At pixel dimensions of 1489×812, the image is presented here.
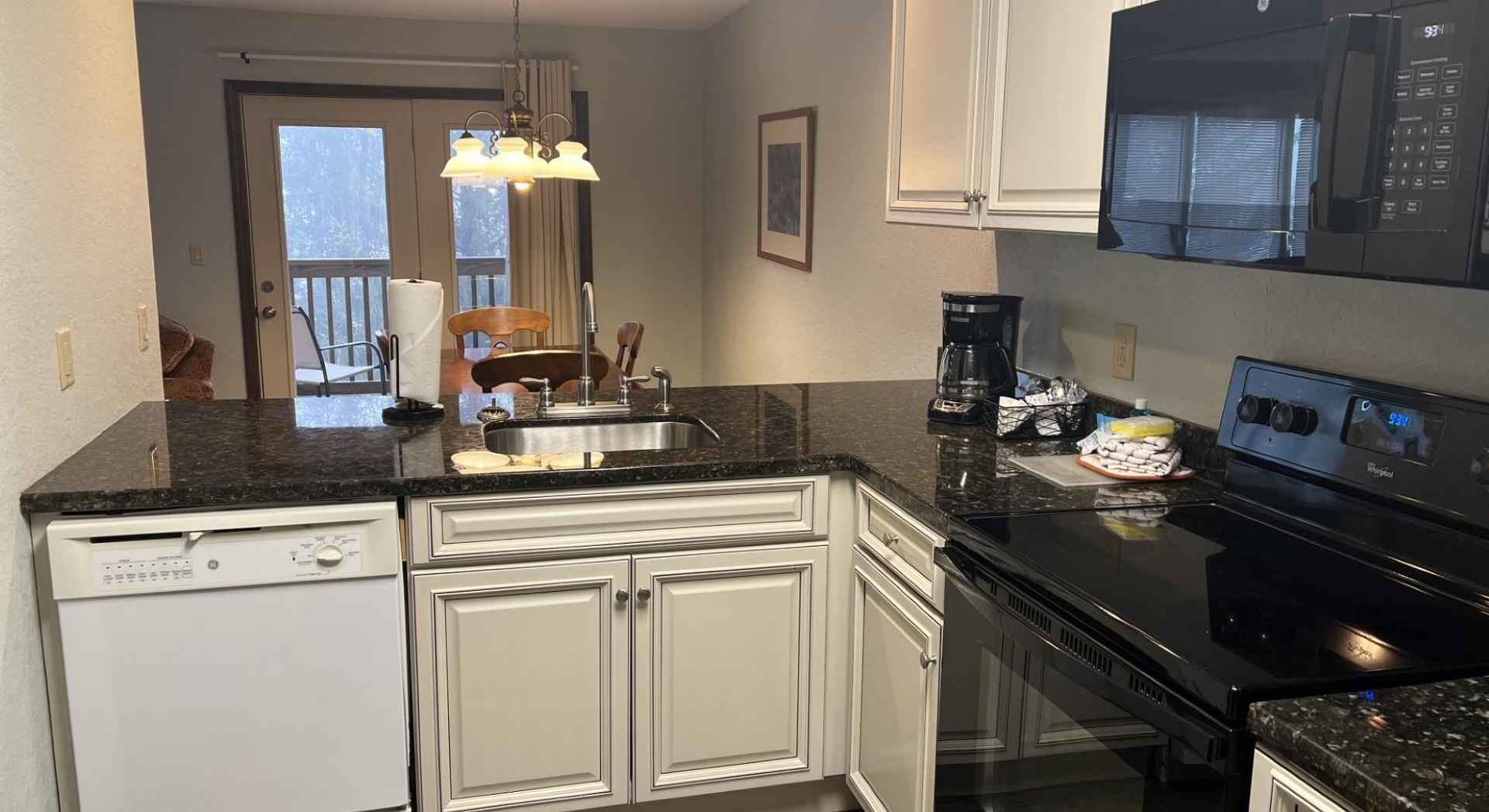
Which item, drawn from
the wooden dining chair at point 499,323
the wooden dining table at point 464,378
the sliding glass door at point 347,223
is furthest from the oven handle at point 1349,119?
the sliding glass door at point 347,223

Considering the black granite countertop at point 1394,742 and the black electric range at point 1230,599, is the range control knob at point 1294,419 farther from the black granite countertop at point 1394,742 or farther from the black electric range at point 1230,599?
the black granite countertop at point 1394,742

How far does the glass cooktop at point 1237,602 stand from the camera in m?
1.23

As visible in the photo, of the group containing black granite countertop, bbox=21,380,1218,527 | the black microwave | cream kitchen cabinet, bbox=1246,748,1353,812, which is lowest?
cream kitchen cabinet, bbox=1246,748,1353,812

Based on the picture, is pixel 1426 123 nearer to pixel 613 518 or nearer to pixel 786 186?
pixel 613 518

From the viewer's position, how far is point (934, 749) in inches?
75.4

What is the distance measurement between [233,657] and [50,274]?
→ 799 mm

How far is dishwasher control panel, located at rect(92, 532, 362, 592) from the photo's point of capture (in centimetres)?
194

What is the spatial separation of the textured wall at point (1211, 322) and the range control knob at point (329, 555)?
64.9 inches

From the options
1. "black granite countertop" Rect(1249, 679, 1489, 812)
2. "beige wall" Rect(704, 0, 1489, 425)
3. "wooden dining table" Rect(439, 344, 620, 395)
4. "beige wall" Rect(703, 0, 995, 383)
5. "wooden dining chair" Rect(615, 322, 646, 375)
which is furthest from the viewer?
"wooden dining chair" Rect(615, 322, 646, 375)

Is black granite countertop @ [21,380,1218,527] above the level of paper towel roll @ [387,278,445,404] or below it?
below

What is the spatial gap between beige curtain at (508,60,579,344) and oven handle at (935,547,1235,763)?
5210 millimetres

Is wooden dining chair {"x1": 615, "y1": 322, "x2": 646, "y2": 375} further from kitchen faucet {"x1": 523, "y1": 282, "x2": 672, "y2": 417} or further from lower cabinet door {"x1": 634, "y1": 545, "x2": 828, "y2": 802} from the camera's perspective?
lower cabinet door {"x1": 634, "y1": 545, "x2": 828, "y2": 802}

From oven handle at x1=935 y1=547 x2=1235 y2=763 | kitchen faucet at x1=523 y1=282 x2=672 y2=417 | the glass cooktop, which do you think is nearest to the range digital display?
the glass cooktop

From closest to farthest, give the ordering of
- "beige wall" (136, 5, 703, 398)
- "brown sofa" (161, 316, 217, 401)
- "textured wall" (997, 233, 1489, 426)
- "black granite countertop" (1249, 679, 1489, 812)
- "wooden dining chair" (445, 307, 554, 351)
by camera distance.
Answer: "black granite countertop" (1249, 679, 1489, 812)
"textured wall" (997, 233, 1489, 426)
"wooden dining chair" (445, 307, 554, 351)
"brown sofa" (161, 316, 217, 401)
"beige wall" (136, 5, 703, 398)
